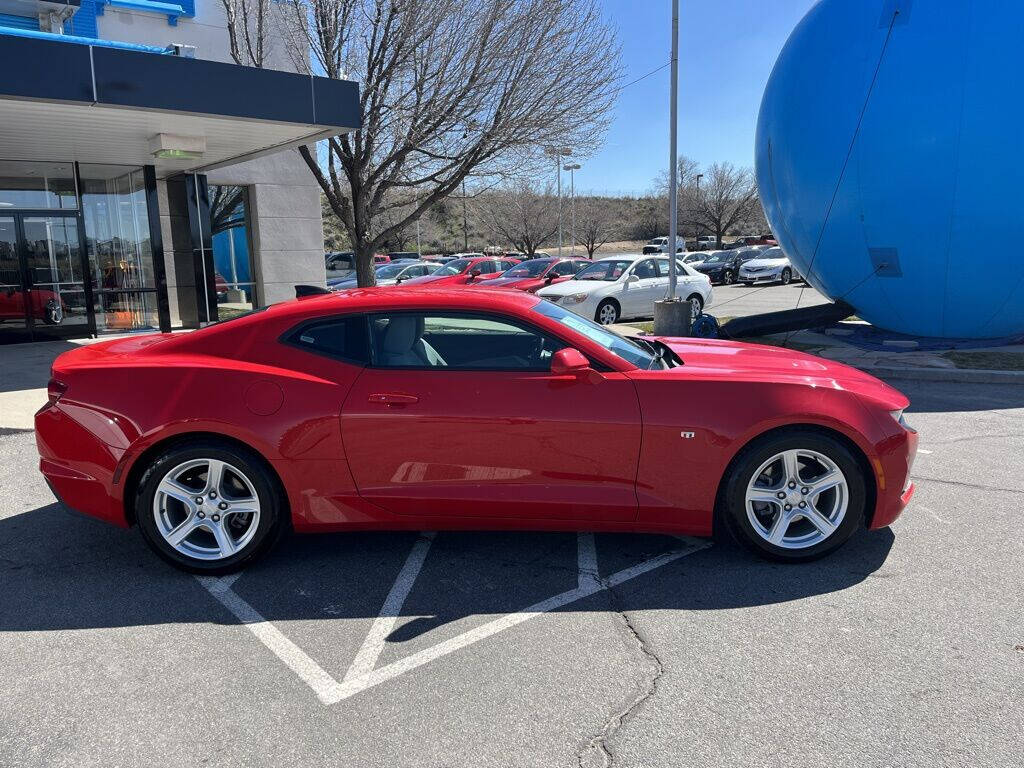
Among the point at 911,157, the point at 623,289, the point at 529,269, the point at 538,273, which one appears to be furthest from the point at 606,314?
the point at 911,157

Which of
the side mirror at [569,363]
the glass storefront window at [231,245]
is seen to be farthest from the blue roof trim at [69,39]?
the side mirror at [569,363]

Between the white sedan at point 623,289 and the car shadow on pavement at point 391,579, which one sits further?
the white sedan at point 623,289

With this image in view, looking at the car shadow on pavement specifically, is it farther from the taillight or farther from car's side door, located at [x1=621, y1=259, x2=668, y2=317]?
car's side door, located at [x1=621, y1=259, x2=668, y2=317]

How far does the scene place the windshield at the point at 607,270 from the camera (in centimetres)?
1648

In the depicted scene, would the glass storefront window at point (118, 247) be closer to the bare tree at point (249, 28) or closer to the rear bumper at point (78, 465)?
the bare tree at point (249, 28)

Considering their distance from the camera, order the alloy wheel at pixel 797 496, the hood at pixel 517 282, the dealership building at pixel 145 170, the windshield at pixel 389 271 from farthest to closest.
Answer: the windshield at pixel 389 271, the hood at pixel 517 282, the dealership building at pixel 145 170, the alloy wheel at pixel 797 496

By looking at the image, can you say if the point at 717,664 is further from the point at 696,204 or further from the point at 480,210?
the point at 696,204

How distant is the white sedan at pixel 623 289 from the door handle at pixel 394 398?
38.3ft

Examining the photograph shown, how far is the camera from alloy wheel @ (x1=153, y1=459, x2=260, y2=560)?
392 centimetres

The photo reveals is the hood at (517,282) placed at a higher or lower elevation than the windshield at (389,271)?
lower

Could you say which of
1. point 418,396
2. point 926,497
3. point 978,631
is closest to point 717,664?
point 978,631

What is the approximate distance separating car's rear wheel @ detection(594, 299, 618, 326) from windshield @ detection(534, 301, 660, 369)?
11122 mm

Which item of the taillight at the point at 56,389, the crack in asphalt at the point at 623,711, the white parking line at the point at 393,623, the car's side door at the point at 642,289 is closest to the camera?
the crack in asphalt at the point at 623,711

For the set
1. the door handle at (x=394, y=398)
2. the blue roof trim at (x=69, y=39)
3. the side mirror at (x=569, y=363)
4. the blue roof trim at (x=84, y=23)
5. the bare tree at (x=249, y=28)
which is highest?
the blue roof trim at (x=84, y=23)
